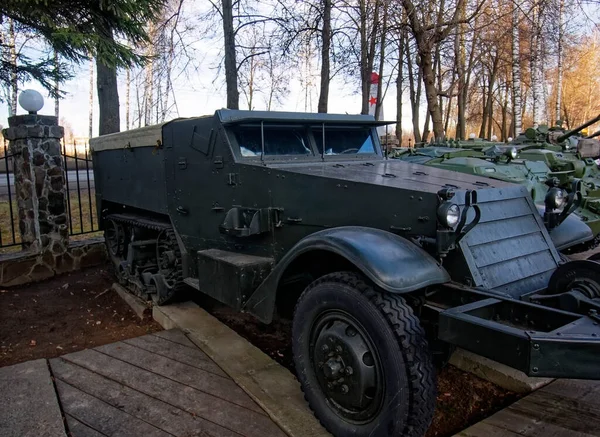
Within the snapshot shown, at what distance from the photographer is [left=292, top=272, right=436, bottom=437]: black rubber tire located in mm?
2438

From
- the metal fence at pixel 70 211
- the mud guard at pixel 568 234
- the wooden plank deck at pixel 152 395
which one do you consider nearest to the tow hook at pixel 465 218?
the mud guard at pixel 568 234

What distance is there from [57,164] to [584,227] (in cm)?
586

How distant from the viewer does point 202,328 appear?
4.39 m

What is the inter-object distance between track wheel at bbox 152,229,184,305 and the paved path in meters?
0.83

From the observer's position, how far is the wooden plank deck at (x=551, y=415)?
282 cm

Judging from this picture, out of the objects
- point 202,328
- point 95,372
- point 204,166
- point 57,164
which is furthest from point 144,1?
point 95,372

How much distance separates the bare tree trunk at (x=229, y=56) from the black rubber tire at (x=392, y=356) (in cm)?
795

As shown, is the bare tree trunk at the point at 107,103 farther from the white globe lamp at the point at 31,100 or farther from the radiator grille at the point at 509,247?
the radiator grille at the point at 509,247

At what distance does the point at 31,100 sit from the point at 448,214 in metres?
5.44

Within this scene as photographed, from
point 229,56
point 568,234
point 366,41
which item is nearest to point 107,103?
point 229,56

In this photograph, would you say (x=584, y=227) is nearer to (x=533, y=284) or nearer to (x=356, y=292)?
(x=533, y=284)

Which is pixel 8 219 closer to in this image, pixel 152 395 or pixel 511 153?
pixel 152 395

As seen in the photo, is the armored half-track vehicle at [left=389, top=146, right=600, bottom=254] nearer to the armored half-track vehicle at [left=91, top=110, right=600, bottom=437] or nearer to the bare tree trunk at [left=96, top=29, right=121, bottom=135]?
→ the armored half-track vehicle at [left=91, top=110, right=600, bottom=437]

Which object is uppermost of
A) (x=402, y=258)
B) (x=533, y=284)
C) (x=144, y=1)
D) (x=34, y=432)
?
(x=144, y=1)
